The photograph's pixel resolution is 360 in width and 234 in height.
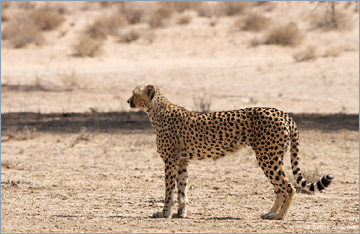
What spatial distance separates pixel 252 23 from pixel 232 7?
4393mm

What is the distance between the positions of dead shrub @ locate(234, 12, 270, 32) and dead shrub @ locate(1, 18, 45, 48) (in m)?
8.45

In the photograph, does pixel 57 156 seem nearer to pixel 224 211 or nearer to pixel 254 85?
pixel 224 211

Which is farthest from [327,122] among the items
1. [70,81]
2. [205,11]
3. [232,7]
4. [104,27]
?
[232,7]

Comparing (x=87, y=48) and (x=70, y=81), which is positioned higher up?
(x=87, y=48)

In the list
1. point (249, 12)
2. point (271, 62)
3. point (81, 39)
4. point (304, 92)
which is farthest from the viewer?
point (249, 12)

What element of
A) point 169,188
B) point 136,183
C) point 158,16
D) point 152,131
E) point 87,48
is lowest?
point 136,183

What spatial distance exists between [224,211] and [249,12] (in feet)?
87.8

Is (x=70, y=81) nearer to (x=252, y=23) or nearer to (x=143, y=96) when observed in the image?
(x=252, y=23)

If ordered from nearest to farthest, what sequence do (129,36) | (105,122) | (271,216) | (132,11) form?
(271,216) → (105,122) → (129,36) → (132,11)

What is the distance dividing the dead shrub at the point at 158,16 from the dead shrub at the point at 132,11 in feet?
2.59

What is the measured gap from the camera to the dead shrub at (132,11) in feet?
114

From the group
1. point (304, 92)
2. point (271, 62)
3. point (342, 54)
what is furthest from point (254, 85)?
point (342, 54)

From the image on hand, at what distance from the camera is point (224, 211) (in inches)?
315

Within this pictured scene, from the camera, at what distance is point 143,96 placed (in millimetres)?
7828
